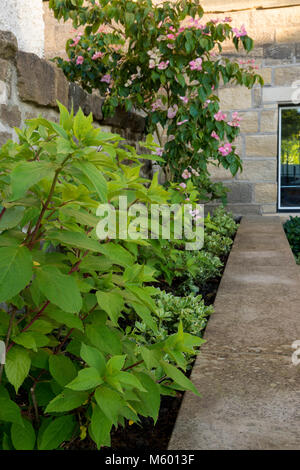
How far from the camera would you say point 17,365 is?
1.07 meters

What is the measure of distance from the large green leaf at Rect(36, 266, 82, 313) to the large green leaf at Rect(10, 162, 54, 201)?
196mm

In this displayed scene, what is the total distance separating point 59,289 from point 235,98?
5.42 m

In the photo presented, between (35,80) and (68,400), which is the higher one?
(35,80)

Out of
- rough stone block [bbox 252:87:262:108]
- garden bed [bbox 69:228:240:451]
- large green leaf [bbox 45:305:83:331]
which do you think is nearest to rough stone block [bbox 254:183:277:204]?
rough stone block [bbox 252:87:262:108]

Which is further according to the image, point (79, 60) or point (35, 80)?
point (79, 60)

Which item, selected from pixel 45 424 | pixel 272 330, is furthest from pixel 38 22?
pixel 45 424

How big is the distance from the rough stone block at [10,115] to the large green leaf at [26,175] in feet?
4.66

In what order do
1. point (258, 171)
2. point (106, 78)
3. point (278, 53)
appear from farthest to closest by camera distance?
1. point (258, 171)
2. point (278, 53)
3. point (106, 78)

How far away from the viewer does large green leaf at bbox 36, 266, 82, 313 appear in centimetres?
95

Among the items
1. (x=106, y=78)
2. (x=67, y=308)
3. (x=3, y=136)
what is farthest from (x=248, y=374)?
(x=106, y=78)

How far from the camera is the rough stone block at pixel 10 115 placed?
7.28 ft

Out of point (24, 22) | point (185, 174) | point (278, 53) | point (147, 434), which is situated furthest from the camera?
point (278, 53)

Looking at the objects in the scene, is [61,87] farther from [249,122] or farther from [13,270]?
[249,122]
